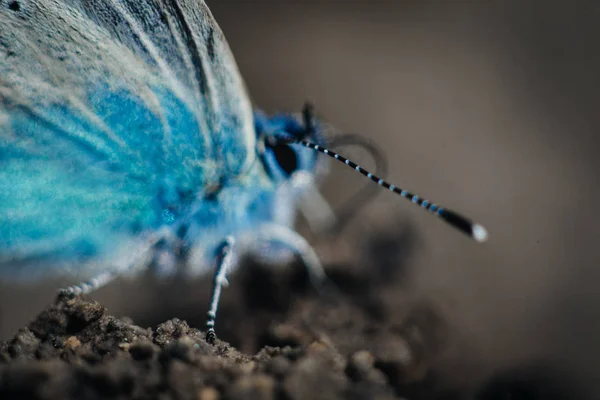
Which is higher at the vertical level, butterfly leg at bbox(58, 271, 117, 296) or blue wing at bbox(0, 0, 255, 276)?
blue wing at bbox(0, 0, 255, 276)

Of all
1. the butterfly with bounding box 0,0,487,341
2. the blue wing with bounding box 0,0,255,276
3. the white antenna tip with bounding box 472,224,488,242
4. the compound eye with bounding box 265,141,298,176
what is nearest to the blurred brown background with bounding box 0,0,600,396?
the butterfly with bounding box 0,0,487,341

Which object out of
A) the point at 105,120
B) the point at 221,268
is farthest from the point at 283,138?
the point at 105,120

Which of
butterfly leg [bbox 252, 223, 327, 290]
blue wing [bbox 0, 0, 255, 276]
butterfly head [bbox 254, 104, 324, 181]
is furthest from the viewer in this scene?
butterfly leg [bbox 252, 223, 327, 290]

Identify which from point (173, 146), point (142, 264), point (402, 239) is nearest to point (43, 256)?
point (142, 264)

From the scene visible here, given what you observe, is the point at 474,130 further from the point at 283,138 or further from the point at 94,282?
the point at 94,282

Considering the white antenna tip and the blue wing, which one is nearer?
the white antenna tip

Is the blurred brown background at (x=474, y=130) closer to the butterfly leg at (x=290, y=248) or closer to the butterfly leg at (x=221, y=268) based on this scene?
the butterfly leg at (x=290, y=248)

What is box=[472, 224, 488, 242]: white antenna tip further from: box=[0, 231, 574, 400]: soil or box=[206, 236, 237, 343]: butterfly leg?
box=[206, 236, 237, 343]: butterfly leg
